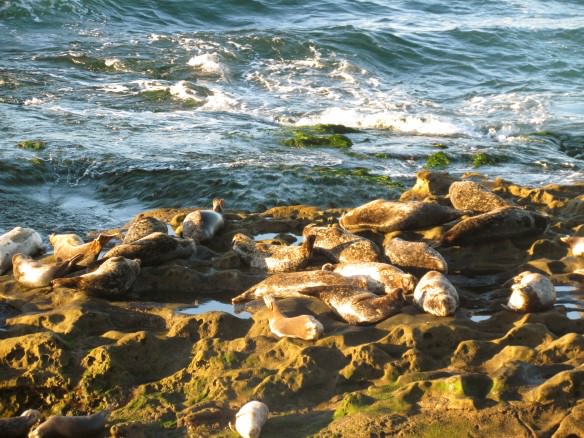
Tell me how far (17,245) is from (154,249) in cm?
132

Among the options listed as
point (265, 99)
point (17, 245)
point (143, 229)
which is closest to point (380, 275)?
point (143, 229)

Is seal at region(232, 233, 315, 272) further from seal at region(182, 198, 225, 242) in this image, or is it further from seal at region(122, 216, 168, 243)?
seal at region(122, 216, 168, 243)

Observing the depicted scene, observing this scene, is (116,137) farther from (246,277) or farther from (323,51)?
(323,51)

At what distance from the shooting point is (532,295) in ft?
20.6

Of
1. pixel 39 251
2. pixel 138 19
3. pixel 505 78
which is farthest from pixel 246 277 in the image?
pixel 138 19

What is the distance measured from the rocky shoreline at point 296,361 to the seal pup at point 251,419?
80 millimetres

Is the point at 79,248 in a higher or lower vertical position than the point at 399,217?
lower

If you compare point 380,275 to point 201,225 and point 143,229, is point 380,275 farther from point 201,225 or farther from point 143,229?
point 143,229

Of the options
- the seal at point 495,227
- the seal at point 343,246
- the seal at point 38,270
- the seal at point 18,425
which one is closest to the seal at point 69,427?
the seal at point 18,425

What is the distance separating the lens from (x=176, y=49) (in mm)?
20672

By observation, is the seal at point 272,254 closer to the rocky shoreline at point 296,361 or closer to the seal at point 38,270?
the rocky shoreline at point 296,361

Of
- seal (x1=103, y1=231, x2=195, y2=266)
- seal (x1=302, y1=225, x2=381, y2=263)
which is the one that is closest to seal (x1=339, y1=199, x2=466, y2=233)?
seal (x1=302, y1=225, x2=381, y2=263)

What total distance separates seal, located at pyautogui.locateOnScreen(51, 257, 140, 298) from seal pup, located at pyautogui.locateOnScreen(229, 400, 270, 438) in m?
2.14

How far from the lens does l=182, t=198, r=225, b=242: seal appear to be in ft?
26.6
